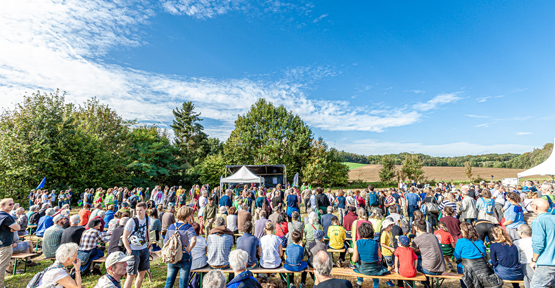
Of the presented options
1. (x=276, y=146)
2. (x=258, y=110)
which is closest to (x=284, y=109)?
(x=258, y=110)

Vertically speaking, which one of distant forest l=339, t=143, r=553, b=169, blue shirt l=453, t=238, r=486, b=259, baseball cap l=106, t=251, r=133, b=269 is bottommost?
blue shirt l=453, t=238, r=486, b=259

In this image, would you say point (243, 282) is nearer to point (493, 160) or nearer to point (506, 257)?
point (506, 257)

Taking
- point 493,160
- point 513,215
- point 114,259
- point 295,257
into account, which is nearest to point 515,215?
point 513,215

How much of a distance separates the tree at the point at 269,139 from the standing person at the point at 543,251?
25330mm

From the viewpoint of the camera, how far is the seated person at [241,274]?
2.50 m

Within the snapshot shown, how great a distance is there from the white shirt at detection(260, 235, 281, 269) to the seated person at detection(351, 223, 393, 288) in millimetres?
1326

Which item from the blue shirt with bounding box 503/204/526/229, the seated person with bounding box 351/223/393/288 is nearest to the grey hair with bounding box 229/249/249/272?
the seated person with bounding box 351/223/393/288

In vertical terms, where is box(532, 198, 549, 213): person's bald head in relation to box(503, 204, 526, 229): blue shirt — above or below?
above

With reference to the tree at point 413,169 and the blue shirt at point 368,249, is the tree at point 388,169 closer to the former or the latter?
the tree at point 413,169

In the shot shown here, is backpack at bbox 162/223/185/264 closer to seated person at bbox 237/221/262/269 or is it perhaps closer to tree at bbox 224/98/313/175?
seated person at bbox 237/221/262/269

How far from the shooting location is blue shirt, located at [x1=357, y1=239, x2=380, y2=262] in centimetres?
390

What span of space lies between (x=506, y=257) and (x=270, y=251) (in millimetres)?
3711

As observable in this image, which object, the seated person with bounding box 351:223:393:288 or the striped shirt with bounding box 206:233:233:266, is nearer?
the seated person with bounding box 351:223:393:288

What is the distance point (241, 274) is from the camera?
2.55m
